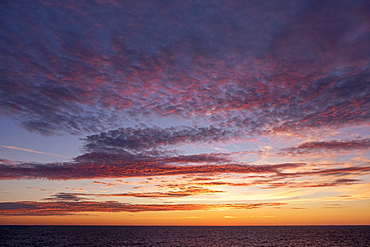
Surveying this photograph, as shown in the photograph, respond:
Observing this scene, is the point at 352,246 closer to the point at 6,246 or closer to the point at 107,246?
the point at 107,246

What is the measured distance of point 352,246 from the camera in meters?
99.9

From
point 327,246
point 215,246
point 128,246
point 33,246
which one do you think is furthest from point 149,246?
point 327,246

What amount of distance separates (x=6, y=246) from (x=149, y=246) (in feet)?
164

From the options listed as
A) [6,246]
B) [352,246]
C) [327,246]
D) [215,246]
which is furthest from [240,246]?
[6,246]

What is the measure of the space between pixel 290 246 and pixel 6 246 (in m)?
101

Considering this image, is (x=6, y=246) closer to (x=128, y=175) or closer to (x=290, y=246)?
(x=128, y=175)

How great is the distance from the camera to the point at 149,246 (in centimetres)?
9931

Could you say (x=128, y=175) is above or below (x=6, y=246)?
above

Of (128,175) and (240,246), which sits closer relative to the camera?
(128,175)

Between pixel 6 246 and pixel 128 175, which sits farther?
pixel 6 246

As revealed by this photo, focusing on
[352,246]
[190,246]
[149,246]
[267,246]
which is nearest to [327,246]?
[352,246]

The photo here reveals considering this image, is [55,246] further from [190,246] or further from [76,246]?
[190,246]

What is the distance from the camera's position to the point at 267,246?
10019 centimetres

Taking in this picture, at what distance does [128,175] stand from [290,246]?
214 ft
